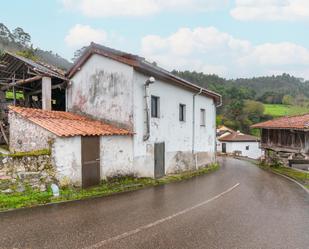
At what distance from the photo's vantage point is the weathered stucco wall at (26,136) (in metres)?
9.86

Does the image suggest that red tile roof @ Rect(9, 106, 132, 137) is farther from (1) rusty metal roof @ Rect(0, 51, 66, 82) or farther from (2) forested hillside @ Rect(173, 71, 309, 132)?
(2) forested hillside @ Rect(173, 71, 309, 132)

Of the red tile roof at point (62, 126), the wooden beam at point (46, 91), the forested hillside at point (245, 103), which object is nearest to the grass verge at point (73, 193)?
the red tile roof at point (62, 126)

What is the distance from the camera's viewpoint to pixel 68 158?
9.89 m

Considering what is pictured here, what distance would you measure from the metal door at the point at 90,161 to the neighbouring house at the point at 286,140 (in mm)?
17314

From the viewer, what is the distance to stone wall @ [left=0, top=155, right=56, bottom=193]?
359 inches

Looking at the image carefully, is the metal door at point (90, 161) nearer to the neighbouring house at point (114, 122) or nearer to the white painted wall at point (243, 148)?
the neighbouring house at point (114, 122)

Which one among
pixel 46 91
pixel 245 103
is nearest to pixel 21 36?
pixel 245 103

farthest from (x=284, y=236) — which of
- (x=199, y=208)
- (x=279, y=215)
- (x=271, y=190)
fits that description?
(x=271, y=190)

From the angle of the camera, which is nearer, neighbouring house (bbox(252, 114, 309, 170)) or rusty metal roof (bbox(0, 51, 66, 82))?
rusty metal roof (bbox(0, 51, 66, 82))

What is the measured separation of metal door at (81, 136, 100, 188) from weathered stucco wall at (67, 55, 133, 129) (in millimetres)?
2413

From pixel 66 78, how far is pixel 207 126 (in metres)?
11.3

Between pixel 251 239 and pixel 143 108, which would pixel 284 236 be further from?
pixel 143 108

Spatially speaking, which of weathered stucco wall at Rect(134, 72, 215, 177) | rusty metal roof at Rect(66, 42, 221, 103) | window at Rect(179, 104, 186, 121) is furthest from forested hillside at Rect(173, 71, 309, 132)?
rusty metal roof at Rect(66, 42, 221, 103)

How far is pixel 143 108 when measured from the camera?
545 inches
